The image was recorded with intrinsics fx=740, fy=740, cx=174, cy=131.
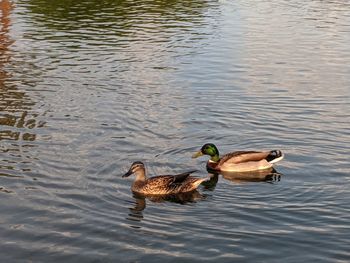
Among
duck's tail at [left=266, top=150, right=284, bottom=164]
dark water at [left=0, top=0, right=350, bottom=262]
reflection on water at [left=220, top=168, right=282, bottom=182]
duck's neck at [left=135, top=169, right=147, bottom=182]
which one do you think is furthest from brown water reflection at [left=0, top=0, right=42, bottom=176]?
duck's tail at [left=266, top=150, right=284, bottom=164]

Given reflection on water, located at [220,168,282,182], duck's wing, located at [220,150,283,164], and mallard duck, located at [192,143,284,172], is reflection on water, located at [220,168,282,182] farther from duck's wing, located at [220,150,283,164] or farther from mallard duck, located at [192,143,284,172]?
duck's wing, located at [220,150,283,164]

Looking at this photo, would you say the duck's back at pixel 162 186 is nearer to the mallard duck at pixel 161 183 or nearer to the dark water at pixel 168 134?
the mallard duck at pixel 161 183

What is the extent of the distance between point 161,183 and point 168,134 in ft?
13.8

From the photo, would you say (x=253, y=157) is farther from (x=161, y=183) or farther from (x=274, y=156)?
(x=161, y=183)

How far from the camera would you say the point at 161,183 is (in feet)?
48.6

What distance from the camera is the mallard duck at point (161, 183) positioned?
1479cm

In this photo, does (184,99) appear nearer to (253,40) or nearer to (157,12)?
(253,40)

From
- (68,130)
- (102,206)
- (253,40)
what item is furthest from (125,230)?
(253,40)

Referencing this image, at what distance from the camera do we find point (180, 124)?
65.4ft

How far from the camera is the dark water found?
496 inches

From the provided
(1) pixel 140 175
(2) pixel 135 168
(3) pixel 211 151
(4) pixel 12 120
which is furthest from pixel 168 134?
(4) pixel 12 120

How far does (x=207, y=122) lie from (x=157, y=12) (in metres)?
23.2

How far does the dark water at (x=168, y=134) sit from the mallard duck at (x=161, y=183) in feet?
0.83

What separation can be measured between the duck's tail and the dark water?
1.20 feet
